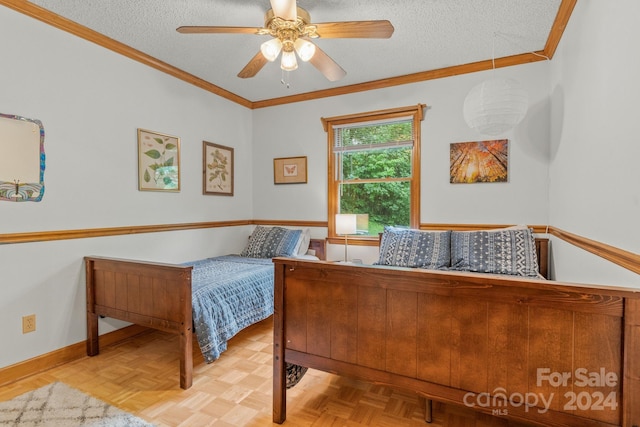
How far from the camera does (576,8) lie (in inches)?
79.7

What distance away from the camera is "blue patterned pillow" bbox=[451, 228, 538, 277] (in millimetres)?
2420

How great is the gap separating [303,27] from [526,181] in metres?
2.36

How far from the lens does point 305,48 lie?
2.05 meters

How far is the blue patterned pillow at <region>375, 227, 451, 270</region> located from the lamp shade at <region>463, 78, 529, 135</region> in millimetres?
949

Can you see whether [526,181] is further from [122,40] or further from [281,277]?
[122,40]

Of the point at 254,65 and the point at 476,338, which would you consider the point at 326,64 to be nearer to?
the point at 254,65

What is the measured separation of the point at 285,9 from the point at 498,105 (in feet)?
5.06

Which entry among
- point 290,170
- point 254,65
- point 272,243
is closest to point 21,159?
point 254,65

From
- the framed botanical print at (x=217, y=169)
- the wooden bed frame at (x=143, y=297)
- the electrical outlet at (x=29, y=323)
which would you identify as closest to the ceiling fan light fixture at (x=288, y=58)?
the wooden bed frame at (x=143, y=297)

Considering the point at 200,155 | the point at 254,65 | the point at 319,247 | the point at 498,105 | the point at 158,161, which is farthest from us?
the point at 319,247

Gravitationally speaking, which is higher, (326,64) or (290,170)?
(326,64)

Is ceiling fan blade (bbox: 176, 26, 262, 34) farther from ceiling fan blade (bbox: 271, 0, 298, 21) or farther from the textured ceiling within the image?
the textured ceiling

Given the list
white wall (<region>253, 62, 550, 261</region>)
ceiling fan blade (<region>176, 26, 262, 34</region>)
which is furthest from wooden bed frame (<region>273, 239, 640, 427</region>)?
white wall (<region>253, 62, 550, 261</region>)

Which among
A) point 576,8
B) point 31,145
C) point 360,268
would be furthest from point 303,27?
point 31,145
